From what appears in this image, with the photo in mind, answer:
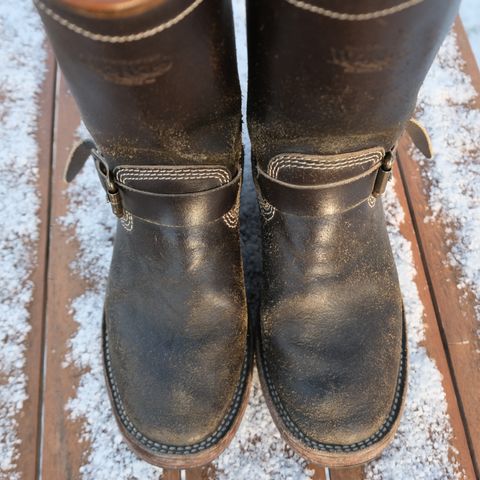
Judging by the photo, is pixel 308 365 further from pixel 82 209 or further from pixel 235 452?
pixel 82 209

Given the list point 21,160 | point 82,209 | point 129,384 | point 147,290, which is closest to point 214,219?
point 147,290

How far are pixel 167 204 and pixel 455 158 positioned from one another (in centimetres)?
57

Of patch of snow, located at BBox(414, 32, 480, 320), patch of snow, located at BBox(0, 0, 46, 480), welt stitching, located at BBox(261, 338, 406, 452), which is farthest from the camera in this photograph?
patch of snow, located at BBox(414, 32, 480, 320)

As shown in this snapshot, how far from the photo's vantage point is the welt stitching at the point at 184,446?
618mm

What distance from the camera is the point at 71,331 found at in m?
0.76

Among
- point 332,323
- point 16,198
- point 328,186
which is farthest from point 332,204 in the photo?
point 16,198

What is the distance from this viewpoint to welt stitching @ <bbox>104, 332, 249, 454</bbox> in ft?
2.03

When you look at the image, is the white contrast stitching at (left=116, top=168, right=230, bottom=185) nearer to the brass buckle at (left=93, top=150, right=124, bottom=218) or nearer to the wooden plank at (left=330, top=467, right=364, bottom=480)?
the brass buckle at (left=93, top=150, right=124, bottom=218)

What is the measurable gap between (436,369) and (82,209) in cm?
59

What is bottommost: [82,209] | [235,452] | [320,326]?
[235,452]

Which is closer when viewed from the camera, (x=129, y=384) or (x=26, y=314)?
(x=129, y=384)

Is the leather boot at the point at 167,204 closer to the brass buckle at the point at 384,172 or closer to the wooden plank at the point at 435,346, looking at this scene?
the brass buckle at the point at 384,172

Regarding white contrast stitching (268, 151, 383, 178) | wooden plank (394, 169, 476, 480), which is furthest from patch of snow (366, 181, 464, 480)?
white contrast stitching (268, 151, 383, 178)

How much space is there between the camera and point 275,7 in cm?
41
